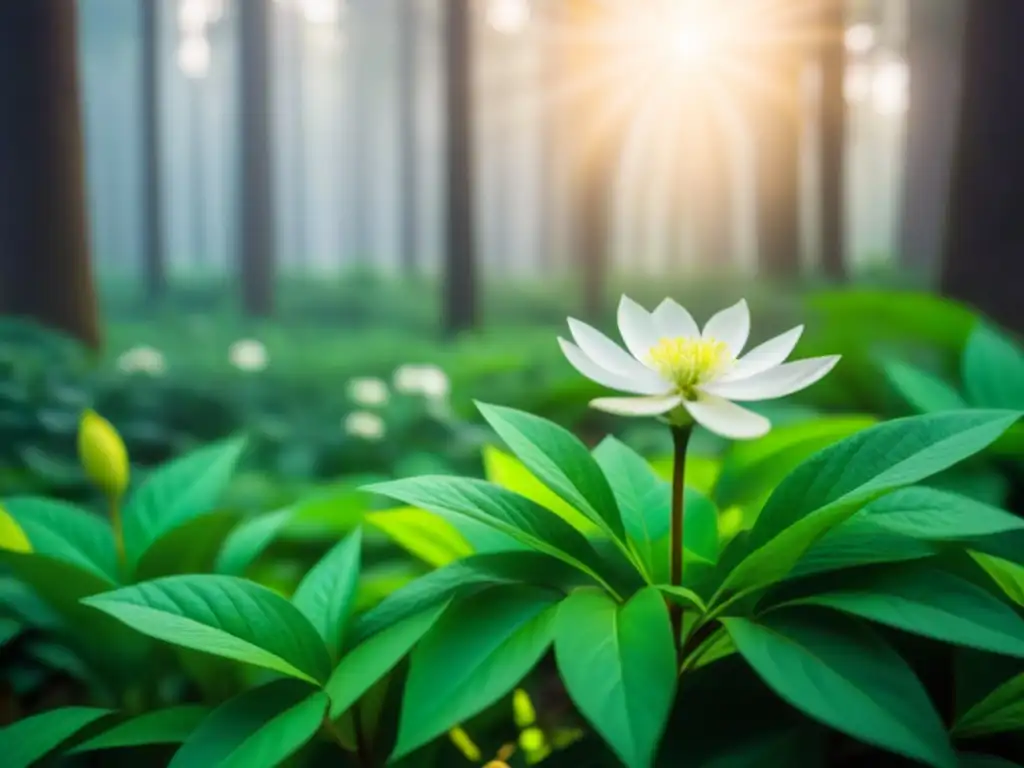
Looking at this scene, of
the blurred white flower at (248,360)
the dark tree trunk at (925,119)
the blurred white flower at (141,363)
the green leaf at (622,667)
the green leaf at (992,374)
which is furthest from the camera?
the dark tree trunk at (925,119)

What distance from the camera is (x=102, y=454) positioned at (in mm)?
671

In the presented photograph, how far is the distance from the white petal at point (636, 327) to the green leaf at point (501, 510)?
113mm

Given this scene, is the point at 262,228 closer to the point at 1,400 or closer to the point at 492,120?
the point at 492,120

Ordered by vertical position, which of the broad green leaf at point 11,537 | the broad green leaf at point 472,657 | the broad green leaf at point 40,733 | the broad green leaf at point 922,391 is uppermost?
the broad green leaf at point 922,391

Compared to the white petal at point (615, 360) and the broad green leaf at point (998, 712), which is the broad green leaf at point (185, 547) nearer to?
the white petal at point (615, 360)

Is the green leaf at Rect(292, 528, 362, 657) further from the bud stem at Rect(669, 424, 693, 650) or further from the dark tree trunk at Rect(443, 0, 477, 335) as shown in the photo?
the dark tree trunk at Rect(443, 0, 477, 335)

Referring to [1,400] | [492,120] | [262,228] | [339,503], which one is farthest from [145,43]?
[339,503]

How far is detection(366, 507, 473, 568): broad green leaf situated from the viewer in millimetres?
624

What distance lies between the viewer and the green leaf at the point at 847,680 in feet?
1.20

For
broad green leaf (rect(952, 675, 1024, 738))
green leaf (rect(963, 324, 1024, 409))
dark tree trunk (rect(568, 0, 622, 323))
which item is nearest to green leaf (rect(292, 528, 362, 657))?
broad green leaf (rect(952, 675, 1024, 738))

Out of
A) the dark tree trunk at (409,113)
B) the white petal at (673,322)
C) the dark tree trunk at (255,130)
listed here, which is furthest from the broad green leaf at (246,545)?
the dark tree trunk at (409,113)

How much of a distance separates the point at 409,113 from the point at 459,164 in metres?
4.81

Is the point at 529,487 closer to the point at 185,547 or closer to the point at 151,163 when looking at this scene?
the point at 185,547

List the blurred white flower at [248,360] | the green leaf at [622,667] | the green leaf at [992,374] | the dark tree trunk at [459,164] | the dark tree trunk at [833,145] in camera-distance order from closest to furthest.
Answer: the green leaf at [622,667] → the green leaf at [992,374] → the blurred white flower at [248,360] → the dark tree trunk at [833,145] → the dark tree trunk at [459,164]
